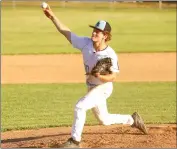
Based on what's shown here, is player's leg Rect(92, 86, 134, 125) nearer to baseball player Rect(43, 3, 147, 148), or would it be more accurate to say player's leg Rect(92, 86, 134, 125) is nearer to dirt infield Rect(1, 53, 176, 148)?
baseball player Rect(43, 3, 147, 148)

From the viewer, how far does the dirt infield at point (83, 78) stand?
8.30 metres

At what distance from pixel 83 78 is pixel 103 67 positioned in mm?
10568

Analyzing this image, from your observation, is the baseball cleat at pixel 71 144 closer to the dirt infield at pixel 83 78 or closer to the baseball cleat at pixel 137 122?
the dirt infield at pixel 83 78

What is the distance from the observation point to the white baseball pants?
740 cm

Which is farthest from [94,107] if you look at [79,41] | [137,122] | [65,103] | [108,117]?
[65,103]

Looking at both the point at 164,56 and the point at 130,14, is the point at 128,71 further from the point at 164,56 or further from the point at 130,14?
the point at 130,14

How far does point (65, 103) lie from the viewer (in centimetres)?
1300

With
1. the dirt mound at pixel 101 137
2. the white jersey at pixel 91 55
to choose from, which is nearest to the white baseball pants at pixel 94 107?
the white jersey at pixel 91 55

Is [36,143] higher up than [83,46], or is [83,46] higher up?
[83,46]

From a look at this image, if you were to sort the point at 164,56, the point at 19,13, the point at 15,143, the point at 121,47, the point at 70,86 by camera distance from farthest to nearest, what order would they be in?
the point at 19,13
the point at 121,47
the point at 164,56
the point at 70,86
the point at 15,143

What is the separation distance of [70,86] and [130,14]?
32.2 meters

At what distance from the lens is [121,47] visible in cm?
2656

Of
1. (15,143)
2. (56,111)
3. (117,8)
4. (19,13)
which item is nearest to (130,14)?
(117,8)

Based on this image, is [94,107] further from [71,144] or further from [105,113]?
[71,144]
